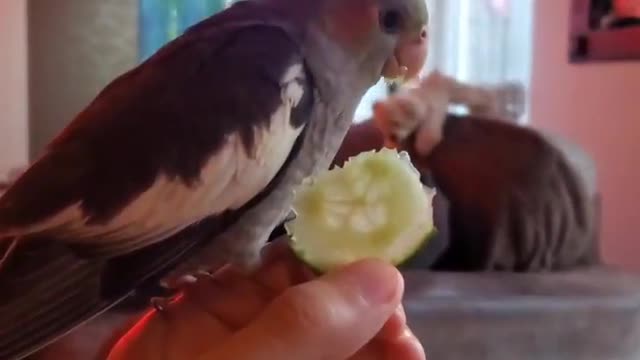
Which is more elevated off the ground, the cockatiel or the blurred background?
the cockatiel

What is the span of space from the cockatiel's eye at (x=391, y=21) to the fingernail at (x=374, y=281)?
5.8 inches

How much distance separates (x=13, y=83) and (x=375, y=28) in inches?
129

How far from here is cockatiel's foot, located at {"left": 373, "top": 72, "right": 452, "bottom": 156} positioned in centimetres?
217

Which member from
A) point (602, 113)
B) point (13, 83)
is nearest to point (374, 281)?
point (602, 113)

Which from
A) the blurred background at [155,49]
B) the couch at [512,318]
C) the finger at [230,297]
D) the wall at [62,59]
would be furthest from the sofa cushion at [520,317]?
the wall at [62,59]

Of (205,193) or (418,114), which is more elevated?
(205,193)

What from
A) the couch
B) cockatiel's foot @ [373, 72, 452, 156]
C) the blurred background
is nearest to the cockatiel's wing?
the couch

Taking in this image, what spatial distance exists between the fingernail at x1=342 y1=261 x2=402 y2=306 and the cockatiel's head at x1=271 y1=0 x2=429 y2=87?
136 millimetres

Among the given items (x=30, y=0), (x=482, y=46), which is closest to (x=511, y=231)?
(x=482, y=46)

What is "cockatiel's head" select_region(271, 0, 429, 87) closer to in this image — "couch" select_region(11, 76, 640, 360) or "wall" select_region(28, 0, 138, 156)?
"couch" select_region(11, 76, 640, 360)

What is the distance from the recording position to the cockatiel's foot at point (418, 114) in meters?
2.17

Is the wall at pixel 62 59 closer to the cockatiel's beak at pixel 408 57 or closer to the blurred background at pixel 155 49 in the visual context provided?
the blurred background at pixel 155 49

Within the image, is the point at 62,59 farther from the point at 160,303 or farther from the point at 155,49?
the point at 160,303

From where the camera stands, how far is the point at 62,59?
146 inches
